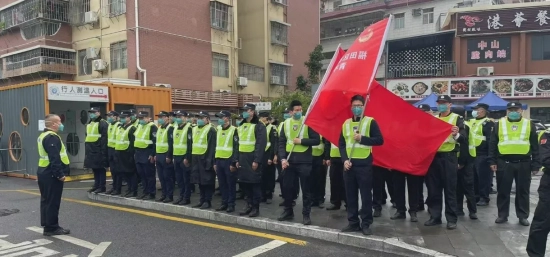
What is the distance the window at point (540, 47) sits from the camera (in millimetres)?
20453

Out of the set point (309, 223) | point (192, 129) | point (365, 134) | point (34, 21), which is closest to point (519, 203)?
point (365, 134)

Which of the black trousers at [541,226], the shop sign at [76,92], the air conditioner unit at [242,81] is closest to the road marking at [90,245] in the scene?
the black trousers at [541,226]

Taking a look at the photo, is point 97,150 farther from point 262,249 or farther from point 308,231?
point 308,231

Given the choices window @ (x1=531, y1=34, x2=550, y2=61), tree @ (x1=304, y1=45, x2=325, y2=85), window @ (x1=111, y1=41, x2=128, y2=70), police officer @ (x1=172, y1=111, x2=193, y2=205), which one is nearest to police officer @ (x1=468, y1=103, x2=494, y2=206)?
police officer @ (x1=172, y1=111, x2=193, y2=205)

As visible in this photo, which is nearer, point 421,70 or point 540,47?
point 540,47

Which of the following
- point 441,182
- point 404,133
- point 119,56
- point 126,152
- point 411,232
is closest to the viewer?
point 411,232

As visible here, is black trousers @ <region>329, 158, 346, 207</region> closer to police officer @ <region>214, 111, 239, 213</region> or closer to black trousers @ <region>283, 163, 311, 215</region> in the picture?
black trousers @ <region>283, 163, 311, 215</region>

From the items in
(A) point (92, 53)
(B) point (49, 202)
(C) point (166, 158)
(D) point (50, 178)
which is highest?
(A) point (92, 53)

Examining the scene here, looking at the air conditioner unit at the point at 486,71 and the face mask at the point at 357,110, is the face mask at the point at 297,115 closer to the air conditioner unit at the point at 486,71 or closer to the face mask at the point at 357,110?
the face mask at the point at 357,110

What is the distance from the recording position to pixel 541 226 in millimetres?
4512

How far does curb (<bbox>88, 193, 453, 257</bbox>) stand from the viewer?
509 centimetres

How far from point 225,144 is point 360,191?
256 centimetres

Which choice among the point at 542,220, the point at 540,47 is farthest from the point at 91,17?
the point at 540,47

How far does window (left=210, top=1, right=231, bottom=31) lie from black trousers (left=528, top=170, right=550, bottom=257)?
69.0 ft
